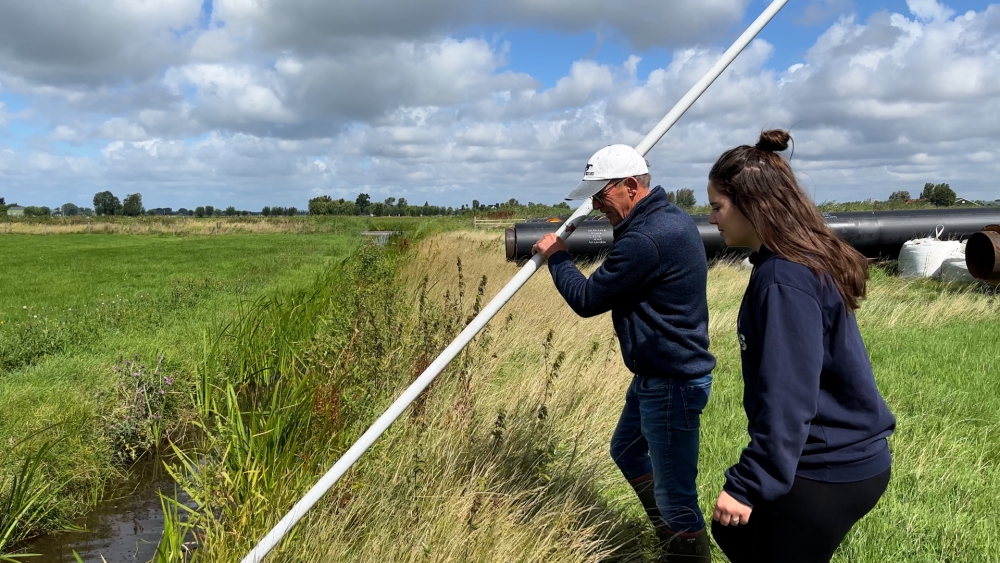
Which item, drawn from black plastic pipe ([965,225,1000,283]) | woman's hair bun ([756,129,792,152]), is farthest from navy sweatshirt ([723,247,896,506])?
black plastic pipe ([965,225,1000,283])

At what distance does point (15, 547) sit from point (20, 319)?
25.0 feet

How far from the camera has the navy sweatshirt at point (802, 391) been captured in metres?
1.90

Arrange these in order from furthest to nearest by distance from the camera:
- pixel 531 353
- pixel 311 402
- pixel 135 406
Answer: pixel 531 353 < pixel 135 406 < pixel 311 402

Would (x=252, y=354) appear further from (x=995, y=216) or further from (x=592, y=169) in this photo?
(x=995, y=216)

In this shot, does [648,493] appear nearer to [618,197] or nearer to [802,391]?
[618,197]

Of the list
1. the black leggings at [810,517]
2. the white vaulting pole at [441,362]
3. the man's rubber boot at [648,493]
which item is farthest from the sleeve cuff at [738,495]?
the man's rubber boot at [648,493]

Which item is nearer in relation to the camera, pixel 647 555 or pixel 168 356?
pixel 647 555

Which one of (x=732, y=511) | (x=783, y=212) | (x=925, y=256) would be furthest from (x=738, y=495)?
(x=925, y=256)

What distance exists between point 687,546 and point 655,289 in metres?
1.06

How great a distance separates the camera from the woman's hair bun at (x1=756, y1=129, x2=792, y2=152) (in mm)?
2146

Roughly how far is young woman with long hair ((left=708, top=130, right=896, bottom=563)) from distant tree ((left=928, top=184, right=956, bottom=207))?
1416 inches

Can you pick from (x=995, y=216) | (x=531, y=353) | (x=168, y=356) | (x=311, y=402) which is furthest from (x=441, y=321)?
(x=995, y=216)

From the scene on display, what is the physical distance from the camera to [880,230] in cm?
1416

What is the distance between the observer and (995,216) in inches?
553
